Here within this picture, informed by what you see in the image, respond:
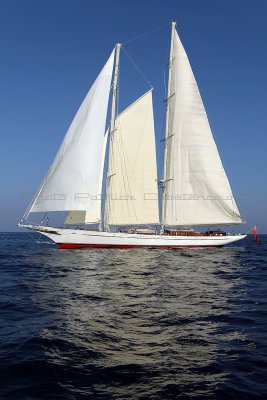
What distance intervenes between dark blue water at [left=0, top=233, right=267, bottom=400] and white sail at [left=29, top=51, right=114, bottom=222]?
57.9 feet

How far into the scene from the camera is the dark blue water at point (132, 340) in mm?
6340

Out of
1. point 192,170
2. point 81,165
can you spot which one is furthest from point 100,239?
point 192,170

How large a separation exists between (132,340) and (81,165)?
2810cm

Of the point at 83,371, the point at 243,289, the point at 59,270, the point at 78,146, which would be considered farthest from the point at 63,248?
the point at 83,371

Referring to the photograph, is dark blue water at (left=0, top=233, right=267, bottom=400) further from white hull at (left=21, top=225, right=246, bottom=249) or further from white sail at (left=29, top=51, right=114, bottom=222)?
white hull at (left=21, top=225, right=246, bottom=249)

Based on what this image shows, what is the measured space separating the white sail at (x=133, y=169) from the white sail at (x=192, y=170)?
2229mm

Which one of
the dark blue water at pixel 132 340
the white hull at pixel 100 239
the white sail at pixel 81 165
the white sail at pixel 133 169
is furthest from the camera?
the white sail at pixel 133 169

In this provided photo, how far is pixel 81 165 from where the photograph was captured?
3544 cm

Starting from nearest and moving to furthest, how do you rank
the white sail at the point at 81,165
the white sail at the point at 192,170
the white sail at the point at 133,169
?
the white sail at the point at 81,165 < the white sail at the point at 133,169 < the white sail at the point at 192,170

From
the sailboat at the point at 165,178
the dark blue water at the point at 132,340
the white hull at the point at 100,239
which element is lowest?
the dark blue water at the point at 132,340

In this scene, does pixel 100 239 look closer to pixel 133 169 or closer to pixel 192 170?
pixel 133 169

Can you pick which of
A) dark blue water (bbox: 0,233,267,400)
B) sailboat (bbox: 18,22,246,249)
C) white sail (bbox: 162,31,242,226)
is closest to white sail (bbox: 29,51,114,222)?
sailboat (bbox: 18,22,246,249)

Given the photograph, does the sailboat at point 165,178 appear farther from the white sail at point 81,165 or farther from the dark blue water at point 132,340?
the dark blue water at point 132,340

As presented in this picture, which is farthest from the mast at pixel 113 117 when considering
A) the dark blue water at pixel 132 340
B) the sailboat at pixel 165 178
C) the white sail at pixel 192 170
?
the dark blue water at pixel 132 340
